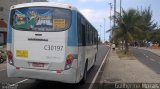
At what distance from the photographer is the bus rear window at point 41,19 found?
43.0 ft

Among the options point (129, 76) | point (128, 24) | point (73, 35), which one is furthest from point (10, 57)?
point (128, 24)

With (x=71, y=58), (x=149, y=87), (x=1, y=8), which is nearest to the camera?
(x=71, y=58)

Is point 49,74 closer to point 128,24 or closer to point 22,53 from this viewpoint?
point 22,53

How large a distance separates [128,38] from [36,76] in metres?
35.2

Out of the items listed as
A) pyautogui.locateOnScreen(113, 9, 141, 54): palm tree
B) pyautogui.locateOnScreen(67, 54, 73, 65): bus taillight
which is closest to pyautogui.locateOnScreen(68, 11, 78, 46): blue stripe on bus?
pyautogui.locateOnScreen(67, 54, 73, 65): bus taillight

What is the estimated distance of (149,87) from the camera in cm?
1465

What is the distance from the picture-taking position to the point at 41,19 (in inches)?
521

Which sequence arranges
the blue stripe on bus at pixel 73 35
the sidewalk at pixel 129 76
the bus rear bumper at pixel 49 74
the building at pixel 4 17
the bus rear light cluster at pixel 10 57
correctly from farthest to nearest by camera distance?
the building at pixel 4 17 → the sidewalk at pixel 129 76 → the bus rear light cluster at pixel 10 57 → the blue stripe on bus at pixel 73 35 → the bus rear bumper at pixel 49 74

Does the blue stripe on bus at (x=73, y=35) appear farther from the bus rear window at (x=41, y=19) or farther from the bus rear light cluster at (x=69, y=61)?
the bus rear light cluster at (x=69, y=61)

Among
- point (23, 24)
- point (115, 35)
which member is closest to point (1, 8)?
point (115, 35)

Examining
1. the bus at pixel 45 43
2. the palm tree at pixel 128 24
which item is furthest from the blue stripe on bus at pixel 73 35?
the palm tree at pixel 128 24

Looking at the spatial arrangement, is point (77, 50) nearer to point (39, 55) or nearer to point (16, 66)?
point (39, 55)

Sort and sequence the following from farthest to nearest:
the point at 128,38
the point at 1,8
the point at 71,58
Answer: the point at 1,8, the point at 128,38, the point at 71,58

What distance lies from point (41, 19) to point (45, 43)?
853 millimetres
